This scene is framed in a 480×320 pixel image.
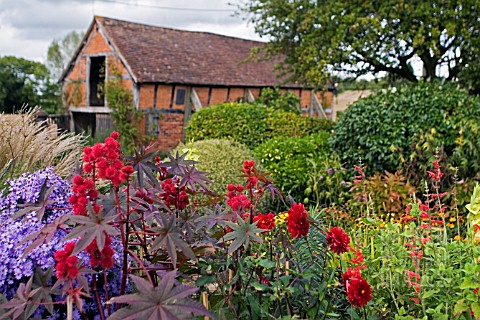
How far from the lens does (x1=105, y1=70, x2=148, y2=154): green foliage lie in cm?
1537

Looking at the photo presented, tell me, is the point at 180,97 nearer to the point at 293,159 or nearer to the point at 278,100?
the point at 278,100

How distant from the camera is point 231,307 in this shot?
2.02m

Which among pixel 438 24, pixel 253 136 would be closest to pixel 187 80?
pixel 253 136

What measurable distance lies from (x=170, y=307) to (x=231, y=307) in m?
0.56

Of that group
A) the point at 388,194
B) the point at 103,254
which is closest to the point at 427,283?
the point at 103,254

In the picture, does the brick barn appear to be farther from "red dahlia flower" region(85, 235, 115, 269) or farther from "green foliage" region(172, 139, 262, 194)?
"red dahlia flower" region(85, 235, 115, 269)

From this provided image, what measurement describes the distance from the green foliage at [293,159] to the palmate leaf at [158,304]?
6032mm

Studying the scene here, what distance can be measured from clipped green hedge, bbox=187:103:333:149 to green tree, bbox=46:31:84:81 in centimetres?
1918

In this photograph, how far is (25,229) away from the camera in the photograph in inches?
82.2

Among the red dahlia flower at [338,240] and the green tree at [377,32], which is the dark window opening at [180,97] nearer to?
the green tree at [377,32]

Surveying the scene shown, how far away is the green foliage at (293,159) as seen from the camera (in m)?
7.73

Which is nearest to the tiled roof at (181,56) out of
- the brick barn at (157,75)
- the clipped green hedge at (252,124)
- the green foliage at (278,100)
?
the brick barn at (157,75)

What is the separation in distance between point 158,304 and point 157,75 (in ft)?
48.2

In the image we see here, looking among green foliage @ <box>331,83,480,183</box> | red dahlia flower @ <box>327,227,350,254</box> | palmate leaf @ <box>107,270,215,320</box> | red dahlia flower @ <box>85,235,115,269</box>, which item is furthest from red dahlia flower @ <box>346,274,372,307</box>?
green foliage @ <box>331,83,480,183</box>
